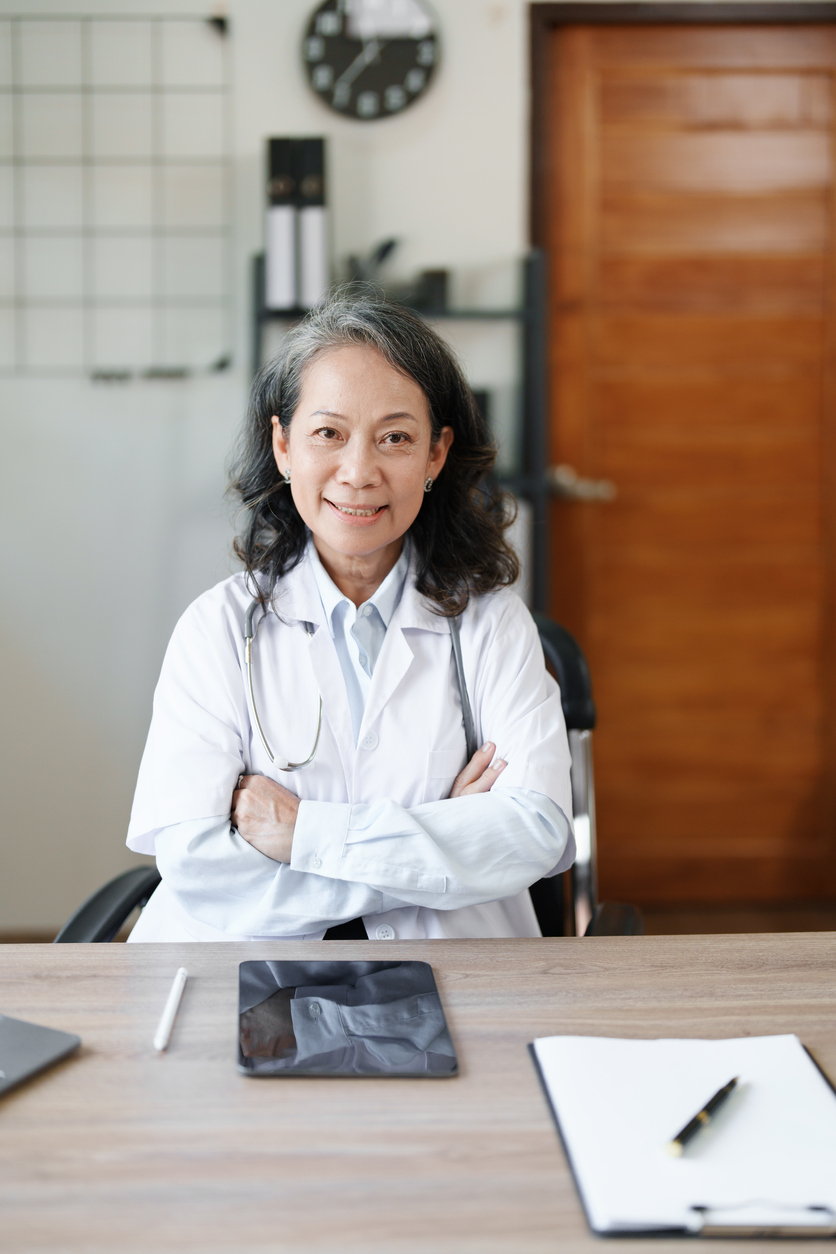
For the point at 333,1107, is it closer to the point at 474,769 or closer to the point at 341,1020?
the point at 341,1020

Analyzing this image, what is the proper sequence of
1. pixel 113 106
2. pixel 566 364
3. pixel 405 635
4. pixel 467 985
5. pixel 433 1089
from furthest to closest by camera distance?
pixel 566 364 < pixel 113 106 < pixel 405 635 < pixel 467 985 < pixel 433 1089

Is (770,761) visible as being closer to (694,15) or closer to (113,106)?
(694,15)

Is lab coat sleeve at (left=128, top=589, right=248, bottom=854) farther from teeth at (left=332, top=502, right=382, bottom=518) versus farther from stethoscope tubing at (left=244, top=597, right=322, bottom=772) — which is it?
teeth at (left=332, top=502, right=382, bottom=518)

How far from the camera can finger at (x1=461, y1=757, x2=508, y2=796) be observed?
4.13 feet

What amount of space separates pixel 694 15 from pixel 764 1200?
277 centimetres

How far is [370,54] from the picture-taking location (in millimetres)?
2498

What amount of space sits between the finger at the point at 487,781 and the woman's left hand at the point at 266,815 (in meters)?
0.21

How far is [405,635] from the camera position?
1366 mm

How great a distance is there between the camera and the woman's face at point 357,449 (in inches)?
51.0

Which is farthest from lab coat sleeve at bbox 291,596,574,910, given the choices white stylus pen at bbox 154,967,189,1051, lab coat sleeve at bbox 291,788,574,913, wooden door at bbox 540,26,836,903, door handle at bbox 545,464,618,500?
wooden door at bbox 540,26,836,903

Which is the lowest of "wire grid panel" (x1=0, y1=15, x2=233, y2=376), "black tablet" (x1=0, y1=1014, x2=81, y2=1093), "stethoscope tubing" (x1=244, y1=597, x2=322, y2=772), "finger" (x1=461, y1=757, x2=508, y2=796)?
"black tablet" (x1=0, y1=1014, x2=81, y2=1093)

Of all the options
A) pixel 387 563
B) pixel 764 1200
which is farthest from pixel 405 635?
pixel 764 1200

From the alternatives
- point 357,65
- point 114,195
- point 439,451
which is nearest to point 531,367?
point 357,65

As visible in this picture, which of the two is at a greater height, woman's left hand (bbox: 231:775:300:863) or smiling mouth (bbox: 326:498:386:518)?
smiling mouth (bbox: 326:498:386:518)
